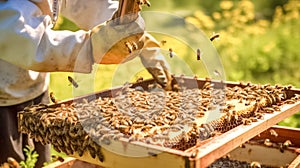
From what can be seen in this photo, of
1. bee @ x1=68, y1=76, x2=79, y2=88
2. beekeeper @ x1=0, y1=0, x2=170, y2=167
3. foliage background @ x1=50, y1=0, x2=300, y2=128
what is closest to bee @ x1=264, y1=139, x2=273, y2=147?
beekeeper @ x1=0, y1=0, x2=170, y2=167

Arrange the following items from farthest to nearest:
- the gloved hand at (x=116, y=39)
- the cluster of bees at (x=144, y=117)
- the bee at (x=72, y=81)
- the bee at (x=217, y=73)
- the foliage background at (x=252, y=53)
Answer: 1. the foliage background at (x=252, y=53)
2. the bee at (x=217, y=73)
3. the bee at (x=72, y=81)
4. the gloved hand at (x=116, y=39)
5. the cluster of bees at (x=144, y=117)

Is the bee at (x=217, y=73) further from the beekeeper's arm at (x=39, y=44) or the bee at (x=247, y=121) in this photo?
the beekeeper's arm at (x=39, y=44)

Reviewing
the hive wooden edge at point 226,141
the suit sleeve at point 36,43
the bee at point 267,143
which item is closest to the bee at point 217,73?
the bee at point 267,143

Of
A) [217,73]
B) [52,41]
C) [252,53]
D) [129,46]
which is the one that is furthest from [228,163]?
[252,53]

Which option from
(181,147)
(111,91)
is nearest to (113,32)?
(181,147)

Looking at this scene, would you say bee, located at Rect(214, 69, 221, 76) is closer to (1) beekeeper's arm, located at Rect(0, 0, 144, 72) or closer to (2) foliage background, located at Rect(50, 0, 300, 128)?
(1) beekeeper's arm, located at Rect(0, 0, 144, 72)

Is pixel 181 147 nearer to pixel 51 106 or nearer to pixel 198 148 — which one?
pixel 198 148
